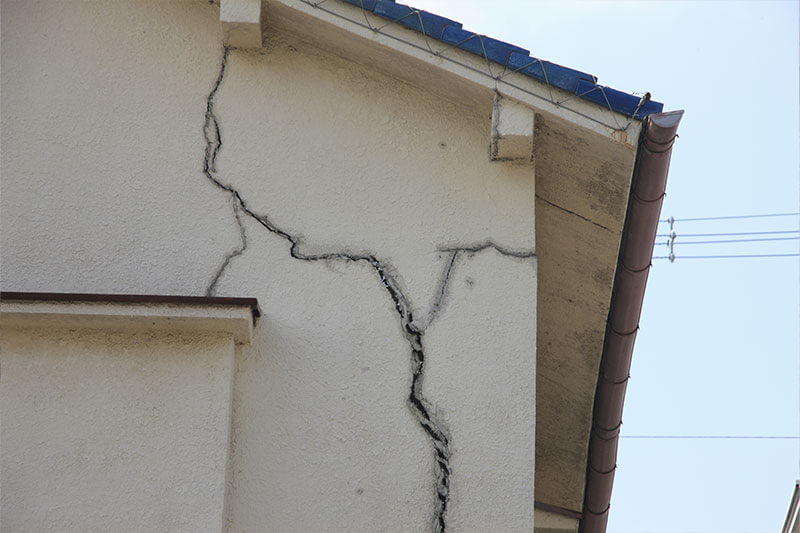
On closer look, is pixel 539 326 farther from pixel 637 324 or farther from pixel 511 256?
pixel 511 256

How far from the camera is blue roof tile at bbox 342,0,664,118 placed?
15.6 ft

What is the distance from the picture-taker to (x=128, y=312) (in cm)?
440

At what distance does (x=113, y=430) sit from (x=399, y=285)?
1398mm

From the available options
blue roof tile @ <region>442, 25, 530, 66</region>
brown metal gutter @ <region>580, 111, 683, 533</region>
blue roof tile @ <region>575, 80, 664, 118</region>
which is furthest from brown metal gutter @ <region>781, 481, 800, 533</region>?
blue roof tile @ <region>442, 25, 530, 66</region>

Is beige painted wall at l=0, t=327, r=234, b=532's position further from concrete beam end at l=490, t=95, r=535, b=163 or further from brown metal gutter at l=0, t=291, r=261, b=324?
concrete beam end at l=490, t=95, r=535, b=163

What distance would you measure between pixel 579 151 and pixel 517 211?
41 centimetres

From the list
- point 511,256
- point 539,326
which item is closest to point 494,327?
point 511,256

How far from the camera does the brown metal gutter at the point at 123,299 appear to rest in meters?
4.38

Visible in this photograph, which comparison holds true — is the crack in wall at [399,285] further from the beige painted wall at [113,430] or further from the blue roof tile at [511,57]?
the blue roof tile at [511,57]

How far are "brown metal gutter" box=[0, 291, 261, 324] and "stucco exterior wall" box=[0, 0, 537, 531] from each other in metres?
0.30

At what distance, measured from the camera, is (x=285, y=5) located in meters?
5.13

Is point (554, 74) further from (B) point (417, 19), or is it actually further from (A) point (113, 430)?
(A) point (113, 430)

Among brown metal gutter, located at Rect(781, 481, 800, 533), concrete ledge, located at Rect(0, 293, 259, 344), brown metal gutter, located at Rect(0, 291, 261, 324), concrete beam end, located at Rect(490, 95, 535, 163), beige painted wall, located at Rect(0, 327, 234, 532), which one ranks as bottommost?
brown metal gutter, located at Rect(781, 481, 800, 533)

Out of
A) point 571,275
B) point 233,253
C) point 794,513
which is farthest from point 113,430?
point 794,513
